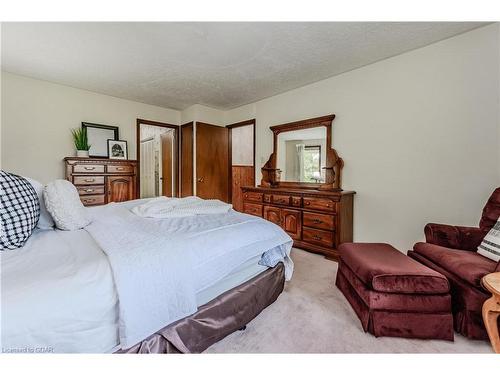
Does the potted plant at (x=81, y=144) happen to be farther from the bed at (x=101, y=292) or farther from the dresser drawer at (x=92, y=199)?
the bed at (x=101, y=292)

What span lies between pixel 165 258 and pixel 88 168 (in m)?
3.03

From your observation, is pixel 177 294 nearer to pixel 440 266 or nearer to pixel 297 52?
pixel 440 266

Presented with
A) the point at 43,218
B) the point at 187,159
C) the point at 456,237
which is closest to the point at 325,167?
the point at 456,237

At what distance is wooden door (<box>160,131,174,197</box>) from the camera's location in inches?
197

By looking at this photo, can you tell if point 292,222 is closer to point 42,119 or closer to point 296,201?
point 296,201

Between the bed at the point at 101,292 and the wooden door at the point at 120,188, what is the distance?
1.99 meters

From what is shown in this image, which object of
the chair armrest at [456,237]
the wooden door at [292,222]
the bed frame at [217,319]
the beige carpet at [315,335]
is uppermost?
the chair armrest at [456,237]

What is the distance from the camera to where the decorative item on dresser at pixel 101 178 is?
10.6 feet

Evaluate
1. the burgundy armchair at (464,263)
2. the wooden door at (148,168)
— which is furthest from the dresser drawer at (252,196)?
the wooden door at (148,168)

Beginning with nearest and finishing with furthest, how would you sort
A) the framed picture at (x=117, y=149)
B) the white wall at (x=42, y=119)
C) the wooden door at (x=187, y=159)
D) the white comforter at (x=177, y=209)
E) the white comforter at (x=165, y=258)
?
the white comforter at (x=165, y=258) < the white comforter at (x=177, y=209) < the white wall at (x=42, y=119) < the framed picture at (x=117, y=149) < the wooden door at (x=187, y=159)

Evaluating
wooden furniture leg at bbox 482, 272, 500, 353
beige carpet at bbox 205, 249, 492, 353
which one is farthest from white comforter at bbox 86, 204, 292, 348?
wooden furniture leg at bbox 482, 272, 500, 353

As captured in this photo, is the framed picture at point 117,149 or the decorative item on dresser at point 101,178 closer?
the decorative item on dresser at point 101,178

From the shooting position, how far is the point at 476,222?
215 cm
